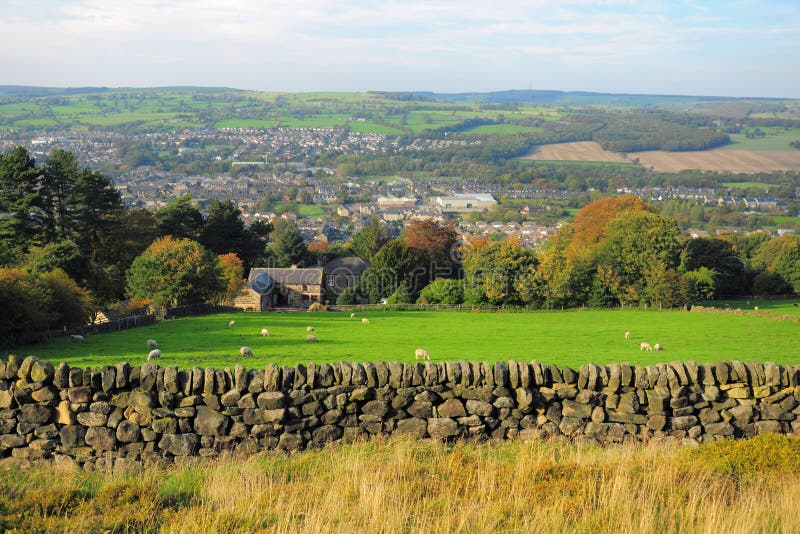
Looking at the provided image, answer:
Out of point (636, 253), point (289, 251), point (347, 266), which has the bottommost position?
point (347, 266)

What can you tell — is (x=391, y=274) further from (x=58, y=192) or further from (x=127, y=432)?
(x=127, y=432)

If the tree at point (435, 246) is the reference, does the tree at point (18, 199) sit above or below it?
above

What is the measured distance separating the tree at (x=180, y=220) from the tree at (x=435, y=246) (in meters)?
20.1

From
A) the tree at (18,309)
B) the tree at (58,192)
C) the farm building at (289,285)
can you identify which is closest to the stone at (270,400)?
the tree at (18,309)

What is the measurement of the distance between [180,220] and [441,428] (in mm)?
57760

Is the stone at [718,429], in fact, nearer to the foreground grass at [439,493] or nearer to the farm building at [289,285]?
the foreground grass at [439,493]

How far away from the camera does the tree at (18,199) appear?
45.8m

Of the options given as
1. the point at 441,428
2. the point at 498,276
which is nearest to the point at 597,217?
the point at 498,276

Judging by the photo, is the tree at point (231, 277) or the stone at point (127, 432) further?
the tree at point (231, 277)

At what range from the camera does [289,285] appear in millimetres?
74875

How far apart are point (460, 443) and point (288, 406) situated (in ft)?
7.78

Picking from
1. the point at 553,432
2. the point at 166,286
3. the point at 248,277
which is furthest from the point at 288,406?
the point at 248,277

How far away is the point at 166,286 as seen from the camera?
130ft

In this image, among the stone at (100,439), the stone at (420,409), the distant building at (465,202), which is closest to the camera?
the stone at (100,439)
